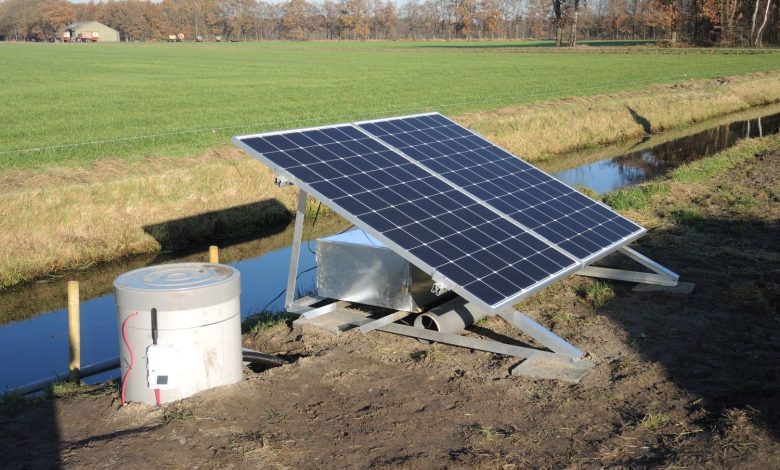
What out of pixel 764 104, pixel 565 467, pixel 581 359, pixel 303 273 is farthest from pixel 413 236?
pixel 764 104

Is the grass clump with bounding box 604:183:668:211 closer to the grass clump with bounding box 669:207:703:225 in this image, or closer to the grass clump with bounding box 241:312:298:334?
the grass clump with bounding box 669:207:703:225

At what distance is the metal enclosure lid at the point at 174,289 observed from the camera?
266 inches

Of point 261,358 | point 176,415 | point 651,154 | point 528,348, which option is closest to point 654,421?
point 528,348

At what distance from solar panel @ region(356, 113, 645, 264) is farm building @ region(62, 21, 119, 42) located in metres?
182

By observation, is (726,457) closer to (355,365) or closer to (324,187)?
(355,365)

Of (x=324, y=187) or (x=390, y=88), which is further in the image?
(x=390, y=88)

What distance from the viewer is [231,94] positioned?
123ft

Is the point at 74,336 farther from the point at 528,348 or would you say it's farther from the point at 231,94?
the point at 231,94

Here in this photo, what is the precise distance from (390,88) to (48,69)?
28.4 metres

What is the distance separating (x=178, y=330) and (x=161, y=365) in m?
0.32

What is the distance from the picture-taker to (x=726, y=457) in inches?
239

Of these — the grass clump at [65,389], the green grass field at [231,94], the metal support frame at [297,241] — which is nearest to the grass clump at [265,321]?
the metal support frame at [297,241]

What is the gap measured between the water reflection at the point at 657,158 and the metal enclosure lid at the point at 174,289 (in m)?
15.0

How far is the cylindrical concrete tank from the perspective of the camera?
22.3 ft
